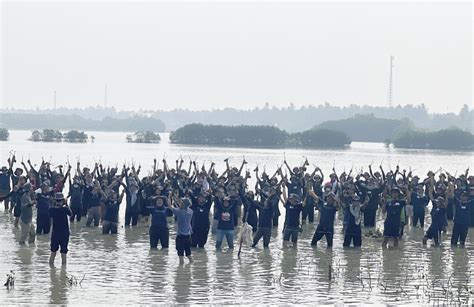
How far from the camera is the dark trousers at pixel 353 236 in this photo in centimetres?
2533

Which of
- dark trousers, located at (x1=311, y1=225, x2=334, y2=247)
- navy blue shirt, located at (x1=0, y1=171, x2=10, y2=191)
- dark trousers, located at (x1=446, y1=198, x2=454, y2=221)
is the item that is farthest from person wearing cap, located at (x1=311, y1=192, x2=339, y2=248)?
navy blue shirt, located at (x1=0, y1=171, x2=10, y2=191)

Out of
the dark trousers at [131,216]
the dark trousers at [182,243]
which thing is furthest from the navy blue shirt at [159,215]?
the dark trousers at [131,216]

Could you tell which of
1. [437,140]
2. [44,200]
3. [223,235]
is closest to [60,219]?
[44,200]

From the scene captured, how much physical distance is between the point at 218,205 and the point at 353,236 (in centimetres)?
333

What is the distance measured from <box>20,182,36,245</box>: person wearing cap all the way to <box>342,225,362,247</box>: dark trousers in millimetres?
7381

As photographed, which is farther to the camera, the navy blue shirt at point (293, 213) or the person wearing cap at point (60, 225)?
the navy blue shirt at point (293, 213)

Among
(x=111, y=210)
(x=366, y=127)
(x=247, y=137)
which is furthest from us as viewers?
(x=366, y=127)

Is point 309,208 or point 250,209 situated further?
point 309,208

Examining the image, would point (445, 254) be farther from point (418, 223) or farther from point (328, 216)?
point (418, 223)

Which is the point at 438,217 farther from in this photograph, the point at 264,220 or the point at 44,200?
the point at 44,200

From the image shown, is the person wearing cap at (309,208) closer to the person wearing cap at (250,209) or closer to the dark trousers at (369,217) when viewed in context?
the dark trousers at (369,217)

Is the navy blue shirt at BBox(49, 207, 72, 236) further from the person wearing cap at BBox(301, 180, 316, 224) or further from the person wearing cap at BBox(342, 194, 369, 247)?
the person wearing cap at BBox(301, 180, 316, 224)

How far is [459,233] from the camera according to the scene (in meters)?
26.1

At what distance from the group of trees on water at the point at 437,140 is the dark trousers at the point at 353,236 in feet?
384
